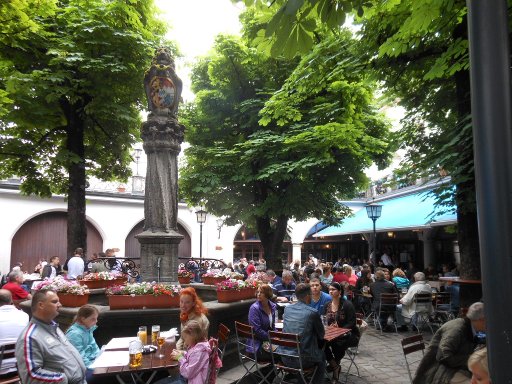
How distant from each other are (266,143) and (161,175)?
5279mm

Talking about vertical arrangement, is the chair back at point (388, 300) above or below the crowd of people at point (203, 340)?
below

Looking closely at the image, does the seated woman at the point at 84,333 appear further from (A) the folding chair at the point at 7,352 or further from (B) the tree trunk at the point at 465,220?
(B) the tree trunk at the point at 465,220

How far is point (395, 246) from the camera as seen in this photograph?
2219cm

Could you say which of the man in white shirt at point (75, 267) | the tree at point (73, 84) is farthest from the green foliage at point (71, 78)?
the man in white shirt at point (75, 267)

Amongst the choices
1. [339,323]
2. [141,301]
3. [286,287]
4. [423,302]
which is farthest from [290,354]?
[423,302]

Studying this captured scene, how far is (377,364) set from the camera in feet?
23.9

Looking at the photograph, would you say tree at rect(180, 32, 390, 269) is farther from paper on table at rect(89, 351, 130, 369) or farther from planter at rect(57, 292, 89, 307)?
paper on table at rect(89, 351, 130, 369)

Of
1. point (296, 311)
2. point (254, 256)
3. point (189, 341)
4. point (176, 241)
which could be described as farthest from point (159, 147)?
point (254, 256)

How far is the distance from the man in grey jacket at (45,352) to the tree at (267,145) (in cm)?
867

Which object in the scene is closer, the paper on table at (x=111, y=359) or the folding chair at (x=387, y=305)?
the paper on table at (x=111, y=359)

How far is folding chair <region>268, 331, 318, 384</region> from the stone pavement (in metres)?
0.77

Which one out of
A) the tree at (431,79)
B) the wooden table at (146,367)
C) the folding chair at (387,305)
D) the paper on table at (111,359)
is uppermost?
the tree at (431,79)

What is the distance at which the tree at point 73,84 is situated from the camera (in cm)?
1104

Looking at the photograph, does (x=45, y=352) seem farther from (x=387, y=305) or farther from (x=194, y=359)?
(x=387, y=305)
